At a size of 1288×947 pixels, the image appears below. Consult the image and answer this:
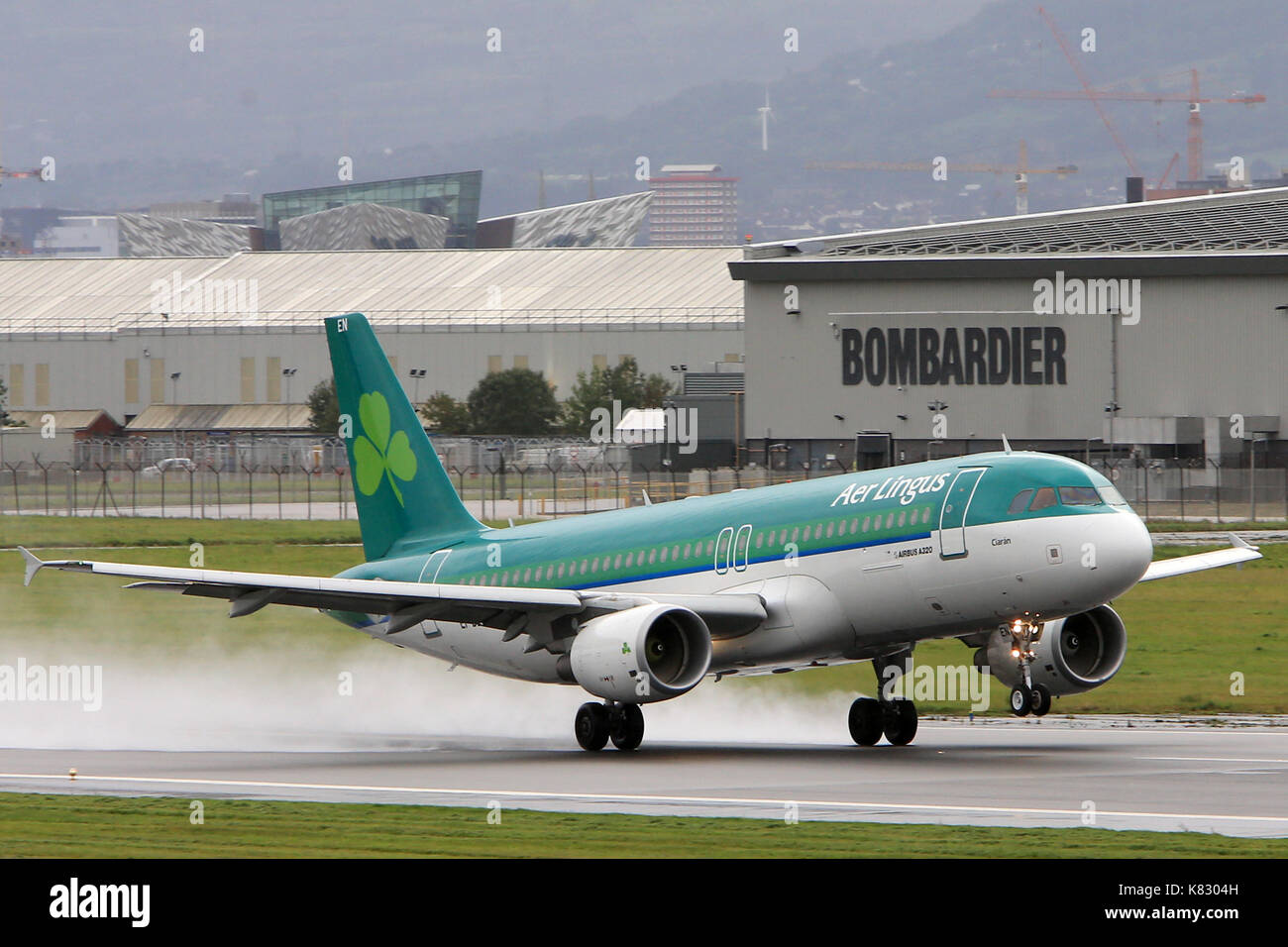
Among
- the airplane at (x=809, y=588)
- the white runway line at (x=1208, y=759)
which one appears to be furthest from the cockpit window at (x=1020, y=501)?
the white runway line at (x=1208, y=759)

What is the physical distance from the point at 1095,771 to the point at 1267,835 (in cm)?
714

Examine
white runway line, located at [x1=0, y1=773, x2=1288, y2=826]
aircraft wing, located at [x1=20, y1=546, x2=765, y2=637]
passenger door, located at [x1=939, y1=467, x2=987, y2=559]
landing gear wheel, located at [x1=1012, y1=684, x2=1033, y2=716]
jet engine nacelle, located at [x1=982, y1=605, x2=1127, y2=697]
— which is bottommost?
white runway line, located at [x1=0, y1=773, x2=1288, y2=826]

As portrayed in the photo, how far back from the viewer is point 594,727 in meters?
31.7

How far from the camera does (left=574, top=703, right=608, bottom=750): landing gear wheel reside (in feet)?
104

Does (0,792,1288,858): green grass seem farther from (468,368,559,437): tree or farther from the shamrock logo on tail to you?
(468,368,559,437): tree

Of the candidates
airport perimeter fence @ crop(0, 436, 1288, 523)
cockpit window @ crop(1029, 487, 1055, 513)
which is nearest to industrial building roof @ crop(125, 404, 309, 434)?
airport perimeter fence @ crop(0, 436, 1288, 523)

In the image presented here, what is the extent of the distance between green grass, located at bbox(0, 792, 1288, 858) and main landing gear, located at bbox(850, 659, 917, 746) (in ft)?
36.5

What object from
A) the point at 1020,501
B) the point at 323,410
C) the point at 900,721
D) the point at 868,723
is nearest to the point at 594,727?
the point at 868,723

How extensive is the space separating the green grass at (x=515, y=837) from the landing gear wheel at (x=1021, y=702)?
798cm

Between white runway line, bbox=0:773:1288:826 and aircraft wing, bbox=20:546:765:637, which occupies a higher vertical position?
aircraft wing, bbox=20:546:765:637

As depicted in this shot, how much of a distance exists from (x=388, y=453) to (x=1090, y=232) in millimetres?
73940

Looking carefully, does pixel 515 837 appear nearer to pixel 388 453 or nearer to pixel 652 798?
pixel 652 798
